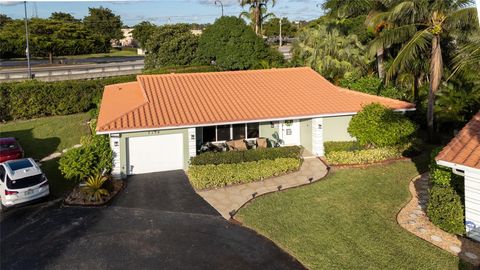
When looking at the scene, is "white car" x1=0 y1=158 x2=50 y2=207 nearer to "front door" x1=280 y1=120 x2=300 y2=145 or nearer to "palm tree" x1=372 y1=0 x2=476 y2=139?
"front door" x1=280 y1=120 x2=300 y2=145

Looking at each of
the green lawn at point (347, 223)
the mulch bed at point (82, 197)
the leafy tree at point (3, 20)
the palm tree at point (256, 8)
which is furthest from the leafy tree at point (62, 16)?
the green lawn at point (347, 223)

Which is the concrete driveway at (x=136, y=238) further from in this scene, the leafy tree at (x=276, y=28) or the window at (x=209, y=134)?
the leafy tree at (x=276, y=28)

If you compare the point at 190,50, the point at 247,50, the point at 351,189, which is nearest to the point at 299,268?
the point at 351,189

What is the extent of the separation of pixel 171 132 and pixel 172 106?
7.03 feet

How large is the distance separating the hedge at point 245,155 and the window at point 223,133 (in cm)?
269

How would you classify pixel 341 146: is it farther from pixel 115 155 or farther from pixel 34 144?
pixel 34 144

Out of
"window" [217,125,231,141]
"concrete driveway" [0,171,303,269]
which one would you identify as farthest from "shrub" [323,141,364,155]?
"concrete driveway" [0,171,303,269]

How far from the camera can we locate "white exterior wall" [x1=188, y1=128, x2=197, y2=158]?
20.6 metres

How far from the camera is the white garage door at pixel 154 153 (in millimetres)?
20297

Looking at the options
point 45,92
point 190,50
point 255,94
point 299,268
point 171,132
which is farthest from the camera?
point 190,50

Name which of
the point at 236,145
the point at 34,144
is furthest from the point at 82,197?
the point at 34,144

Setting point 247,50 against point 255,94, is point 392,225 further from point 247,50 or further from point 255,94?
point 247,50

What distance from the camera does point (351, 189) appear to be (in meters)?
18.0

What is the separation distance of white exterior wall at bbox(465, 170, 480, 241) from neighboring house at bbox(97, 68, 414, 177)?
31.9 ft
